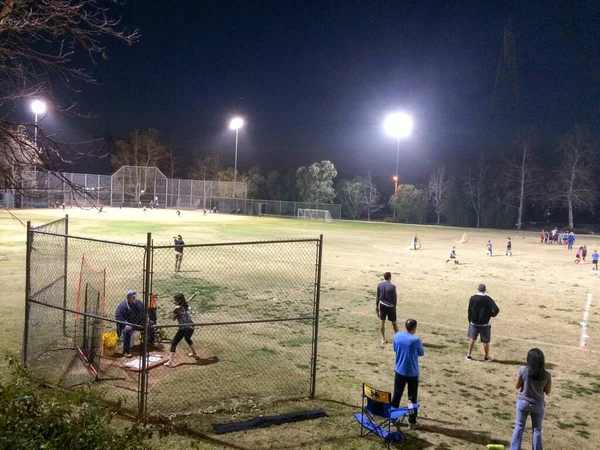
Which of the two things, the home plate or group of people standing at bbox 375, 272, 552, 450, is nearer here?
group of people standing at bbox 375, 272, 552, 450

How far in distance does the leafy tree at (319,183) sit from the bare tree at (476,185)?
2303 cm

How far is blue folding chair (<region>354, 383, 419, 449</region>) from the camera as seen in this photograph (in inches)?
271

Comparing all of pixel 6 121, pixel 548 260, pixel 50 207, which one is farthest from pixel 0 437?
pixel 50 207

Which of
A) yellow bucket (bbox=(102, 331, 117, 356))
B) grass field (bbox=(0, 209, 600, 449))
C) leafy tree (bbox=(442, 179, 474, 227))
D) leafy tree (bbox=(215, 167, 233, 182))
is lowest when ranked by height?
grass field (bbox=(0, 209, 600, 449))

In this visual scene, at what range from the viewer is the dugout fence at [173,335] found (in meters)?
8.12

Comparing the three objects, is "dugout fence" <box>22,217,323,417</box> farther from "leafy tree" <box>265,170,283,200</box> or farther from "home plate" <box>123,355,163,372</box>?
"leafy tree" <box>265,170,283,200</box>

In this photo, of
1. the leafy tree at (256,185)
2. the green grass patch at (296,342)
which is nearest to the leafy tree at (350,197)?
the leafy tree at (256,185)

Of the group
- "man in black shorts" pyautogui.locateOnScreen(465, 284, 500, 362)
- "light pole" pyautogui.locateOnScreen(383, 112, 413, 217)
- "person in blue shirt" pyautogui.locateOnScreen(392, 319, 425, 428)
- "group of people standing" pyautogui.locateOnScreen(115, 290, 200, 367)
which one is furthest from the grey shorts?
"light pole" pyautogui.locateOnScreen(383, 112, 413, 217)

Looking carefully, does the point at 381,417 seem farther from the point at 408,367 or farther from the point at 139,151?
the point at 139,151

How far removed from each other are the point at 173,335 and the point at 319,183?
76.5m

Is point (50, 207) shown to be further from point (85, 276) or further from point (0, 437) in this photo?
point (0, 437)

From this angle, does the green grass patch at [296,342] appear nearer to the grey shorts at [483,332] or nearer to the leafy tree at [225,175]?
the grey shorts at [483,332]

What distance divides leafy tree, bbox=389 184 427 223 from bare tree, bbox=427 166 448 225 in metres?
3.13

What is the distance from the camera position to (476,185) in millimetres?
80375
